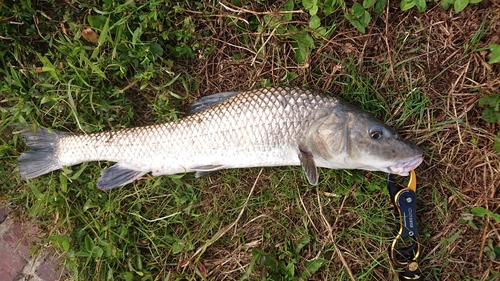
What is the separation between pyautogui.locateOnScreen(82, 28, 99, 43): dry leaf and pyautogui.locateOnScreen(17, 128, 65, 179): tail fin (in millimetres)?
858

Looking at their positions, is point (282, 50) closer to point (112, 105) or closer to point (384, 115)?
point (384, 115)

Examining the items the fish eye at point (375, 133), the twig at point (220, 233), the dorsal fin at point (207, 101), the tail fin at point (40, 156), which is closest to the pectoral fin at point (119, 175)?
the tail fin at point (40, 156)

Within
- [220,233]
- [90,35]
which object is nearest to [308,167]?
[220,233]

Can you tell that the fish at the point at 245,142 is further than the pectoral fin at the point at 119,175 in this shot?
No

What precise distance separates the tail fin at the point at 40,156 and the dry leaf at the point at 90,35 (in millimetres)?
858

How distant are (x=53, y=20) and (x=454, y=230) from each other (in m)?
3.89

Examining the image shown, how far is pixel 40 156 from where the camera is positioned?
306 centimetres

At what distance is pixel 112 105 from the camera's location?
3119mm

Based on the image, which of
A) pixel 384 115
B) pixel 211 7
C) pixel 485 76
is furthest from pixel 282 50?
pixel 485 76

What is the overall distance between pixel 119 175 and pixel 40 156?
2.44ft

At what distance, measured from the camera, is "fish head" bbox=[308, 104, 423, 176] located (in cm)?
254

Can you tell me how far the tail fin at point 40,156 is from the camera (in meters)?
3.06

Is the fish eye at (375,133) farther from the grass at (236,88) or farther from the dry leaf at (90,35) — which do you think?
the dry leaf at (90,35)

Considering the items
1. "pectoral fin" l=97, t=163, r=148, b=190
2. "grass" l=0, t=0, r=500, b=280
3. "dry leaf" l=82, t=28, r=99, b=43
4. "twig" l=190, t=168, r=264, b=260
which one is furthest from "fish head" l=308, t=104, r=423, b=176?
"dry leaf" l=82, t=28, r=99, b=43
